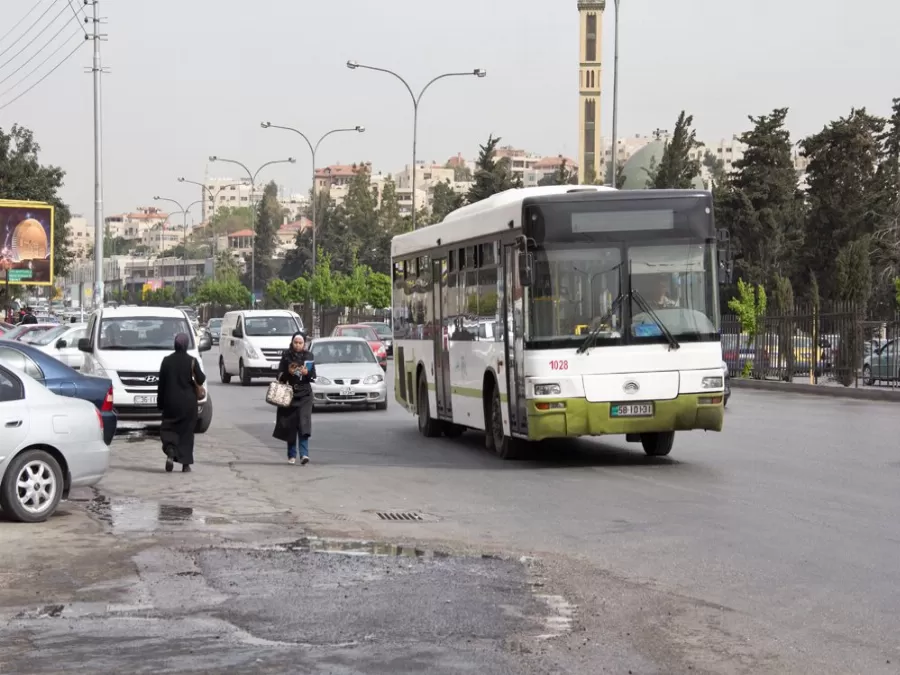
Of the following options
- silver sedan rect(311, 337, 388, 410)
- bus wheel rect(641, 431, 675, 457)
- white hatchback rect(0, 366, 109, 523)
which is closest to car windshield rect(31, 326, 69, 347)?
silver sedan rect(311, 337, 388, 410)

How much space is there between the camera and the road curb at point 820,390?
1277 inches

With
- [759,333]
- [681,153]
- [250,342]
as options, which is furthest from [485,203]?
[681,153]

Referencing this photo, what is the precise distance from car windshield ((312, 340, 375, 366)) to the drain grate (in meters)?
16.2

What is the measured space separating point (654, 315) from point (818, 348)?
74.2 ft

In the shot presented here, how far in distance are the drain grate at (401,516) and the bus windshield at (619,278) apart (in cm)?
370

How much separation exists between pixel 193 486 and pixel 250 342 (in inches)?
889

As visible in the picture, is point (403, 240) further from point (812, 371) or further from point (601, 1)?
point (601, 1)

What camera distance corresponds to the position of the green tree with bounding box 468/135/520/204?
96062 mm

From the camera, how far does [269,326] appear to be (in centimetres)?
3878

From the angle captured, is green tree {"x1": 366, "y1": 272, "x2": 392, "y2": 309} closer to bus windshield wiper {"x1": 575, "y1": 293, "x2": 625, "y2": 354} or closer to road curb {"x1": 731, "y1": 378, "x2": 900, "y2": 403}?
road curb {"x1": 731, "y1": 378, "x2": 900, "y2": 403}

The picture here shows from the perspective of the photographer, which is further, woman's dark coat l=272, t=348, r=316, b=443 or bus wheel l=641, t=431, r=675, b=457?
bus wheel l=641, t=431, r=675, b=457

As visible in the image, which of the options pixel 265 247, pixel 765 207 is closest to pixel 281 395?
pixel 765 207

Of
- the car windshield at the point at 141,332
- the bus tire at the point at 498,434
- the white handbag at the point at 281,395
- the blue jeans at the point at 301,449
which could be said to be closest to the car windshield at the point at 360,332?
the car windshield at the point at 141,332

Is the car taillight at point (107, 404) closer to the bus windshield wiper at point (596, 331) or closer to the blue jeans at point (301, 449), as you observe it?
the blue jeans at point (301, 449)
